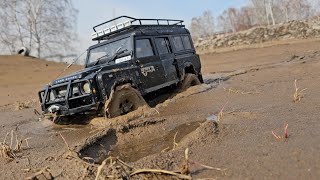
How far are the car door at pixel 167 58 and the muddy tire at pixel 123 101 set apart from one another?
166cm

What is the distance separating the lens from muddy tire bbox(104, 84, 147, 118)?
6980 mm

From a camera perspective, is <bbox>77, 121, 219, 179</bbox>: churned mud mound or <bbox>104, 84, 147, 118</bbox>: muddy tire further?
<bbox>104, 84, 147, 118</bbox>: muddy tire

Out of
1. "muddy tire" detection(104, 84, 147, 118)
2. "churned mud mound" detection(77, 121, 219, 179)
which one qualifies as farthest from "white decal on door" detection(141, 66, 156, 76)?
"churned mud mound" detection(77, 121, 219, 179)

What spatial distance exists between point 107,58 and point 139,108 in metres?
1.62

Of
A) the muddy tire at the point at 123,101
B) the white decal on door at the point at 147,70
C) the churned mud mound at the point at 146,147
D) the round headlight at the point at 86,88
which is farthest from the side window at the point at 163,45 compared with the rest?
the churned mud mound at the point at 146,147

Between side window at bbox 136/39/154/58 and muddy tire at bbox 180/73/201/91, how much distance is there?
62.3 inches

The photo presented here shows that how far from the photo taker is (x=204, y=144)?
15.0ft

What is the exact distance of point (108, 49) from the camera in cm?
853

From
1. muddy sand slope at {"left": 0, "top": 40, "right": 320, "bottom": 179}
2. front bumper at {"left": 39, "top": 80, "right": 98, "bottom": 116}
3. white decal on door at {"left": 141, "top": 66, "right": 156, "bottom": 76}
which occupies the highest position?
white decal on door at {"left": 141, "top": 66, "right": 156, "bottom": 76}

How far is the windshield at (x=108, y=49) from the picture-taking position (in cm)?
826

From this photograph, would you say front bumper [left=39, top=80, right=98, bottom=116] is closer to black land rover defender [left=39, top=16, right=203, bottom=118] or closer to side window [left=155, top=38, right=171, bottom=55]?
black land rover defender [left=39, top=16, right=203, bottom=118]

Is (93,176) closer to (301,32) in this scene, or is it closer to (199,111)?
(199,111)

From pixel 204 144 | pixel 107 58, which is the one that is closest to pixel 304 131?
pixel 204 144

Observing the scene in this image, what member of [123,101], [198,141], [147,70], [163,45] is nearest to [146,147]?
[198,141]
